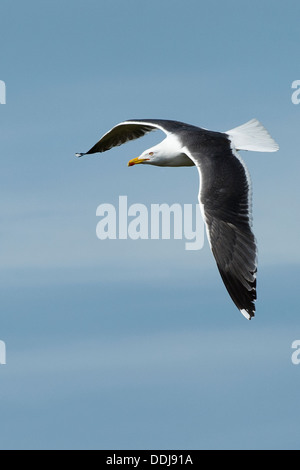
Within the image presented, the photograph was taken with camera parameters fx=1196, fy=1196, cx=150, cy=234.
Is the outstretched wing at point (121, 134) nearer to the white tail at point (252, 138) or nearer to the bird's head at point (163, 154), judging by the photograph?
the bird's head at point (163, 154)

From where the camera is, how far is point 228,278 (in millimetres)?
13602

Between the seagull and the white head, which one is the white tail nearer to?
the seagull

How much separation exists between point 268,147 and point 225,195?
1678 millimetres

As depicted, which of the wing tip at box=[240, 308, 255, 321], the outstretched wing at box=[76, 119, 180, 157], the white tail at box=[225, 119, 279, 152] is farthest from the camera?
the outstretched wing at box=[76, 119, 180, 157]

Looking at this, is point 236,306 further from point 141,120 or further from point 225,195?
point 141,120

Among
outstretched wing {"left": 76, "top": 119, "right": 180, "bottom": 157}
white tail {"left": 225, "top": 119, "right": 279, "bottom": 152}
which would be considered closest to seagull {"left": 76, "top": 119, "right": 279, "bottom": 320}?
white tail {"left": 225, "top": 119, "right": 279, "bottom": 152}

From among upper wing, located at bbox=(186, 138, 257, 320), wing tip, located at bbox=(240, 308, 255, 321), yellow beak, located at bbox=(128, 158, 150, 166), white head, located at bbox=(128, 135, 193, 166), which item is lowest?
wing tip, located at bbox=(240, 308, 255, 321)

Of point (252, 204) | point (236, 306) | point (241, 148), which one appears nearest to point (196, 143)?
point (241, 148)

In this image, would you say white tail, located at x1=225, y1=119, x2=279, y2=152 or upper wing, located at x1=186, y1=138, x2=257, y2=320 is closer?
upper wing, located at x1=186, y1=138, x2=257, y2=320

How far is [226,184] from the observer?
46.6 feet

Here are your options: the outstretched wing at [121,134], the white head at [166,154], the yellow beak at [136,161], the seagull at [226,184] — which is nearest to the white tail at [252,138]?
the seagull at [226,184]

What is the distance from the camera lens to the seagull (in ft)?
44.4

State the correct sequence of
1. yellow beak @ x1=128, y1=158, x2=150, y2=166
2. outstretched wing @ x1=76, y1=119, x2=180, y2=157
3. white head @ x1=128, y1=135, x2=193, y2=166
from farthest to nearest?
1. outstretched wing @ x1=76, y1=119, x2=180, y2=157
2. yellow beak @ x1=128, y1=158, x2=150, y2=166
3. white head @ x1=128, y1=135, x2=193, y2=166

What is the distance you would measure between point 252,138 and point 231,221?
2211 millimetres
